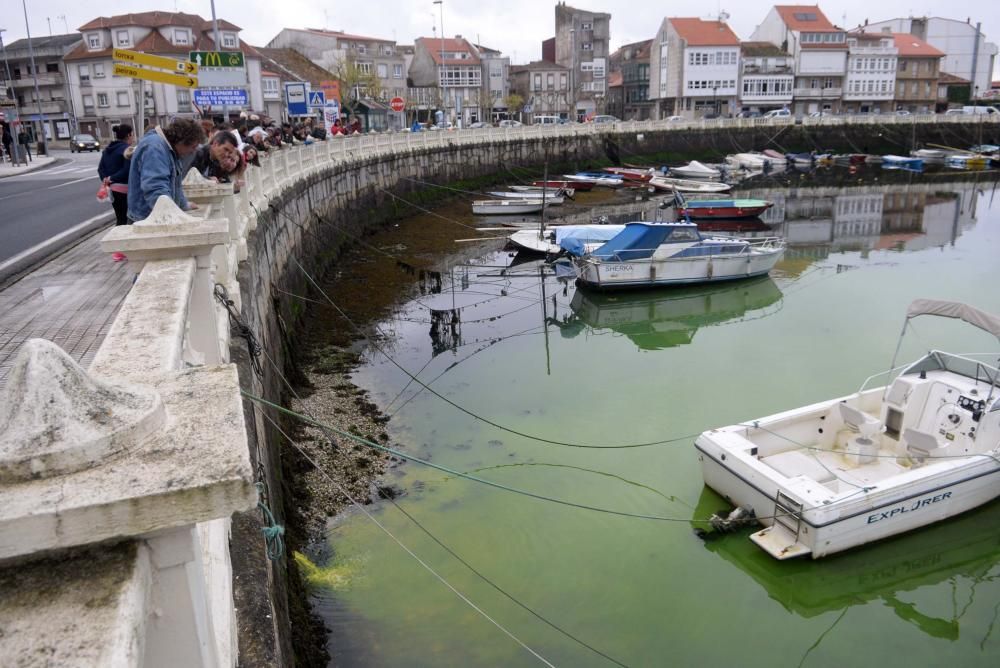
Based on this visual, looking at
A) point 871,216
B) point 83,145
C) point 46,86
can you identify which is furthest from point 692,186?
point 46,86

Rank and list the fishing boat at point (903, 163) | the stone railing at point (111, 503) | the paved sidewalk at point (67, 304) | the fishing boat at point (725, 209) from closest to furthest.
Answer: the stone railing at point (111, 503) → the paved sidewalk at point (67, 304) → the fishing boat at point (725, 209) → the fishing boat at point (903, 163)

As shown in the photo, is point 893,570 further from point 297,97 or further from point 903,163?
point 903,163

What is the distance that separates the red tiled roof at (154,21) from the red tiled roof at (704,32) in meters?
40.3

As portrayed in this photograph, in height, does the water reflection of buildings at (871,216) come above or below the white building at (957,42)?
below

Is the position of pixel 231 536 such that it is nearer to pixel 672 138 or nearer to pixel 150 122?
pixel 150 122

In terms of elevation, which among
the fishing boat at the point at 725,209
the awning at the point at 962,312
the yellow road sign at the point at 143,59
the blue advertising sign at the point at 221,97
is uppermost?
the blue advertising sign at the point at 221,97

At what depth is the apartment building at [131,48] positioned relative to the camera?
169 ft

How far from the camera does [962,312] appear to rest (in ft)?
35.0

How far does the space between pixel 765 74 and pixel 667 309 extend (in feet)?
200

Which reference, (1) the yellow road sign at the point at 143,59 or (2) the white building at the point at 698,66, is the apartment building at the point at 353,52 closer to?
(2) the white building at the point at 698,66

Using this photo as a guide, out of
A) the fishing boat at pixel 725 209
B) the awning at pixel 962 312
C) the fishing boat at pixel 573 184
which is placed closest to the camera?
the awning at pixel 962 312

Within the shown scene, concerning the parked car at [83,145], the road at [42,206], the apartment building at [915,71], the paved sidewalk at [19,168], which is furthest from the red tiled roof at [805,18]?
the road at [42,206]

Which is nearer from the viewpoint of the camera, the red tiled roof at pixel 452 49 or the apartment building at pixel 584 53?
the red tiled roof at pixel 452 49

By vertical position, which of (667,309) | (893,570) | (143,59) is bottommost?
(893,570)
